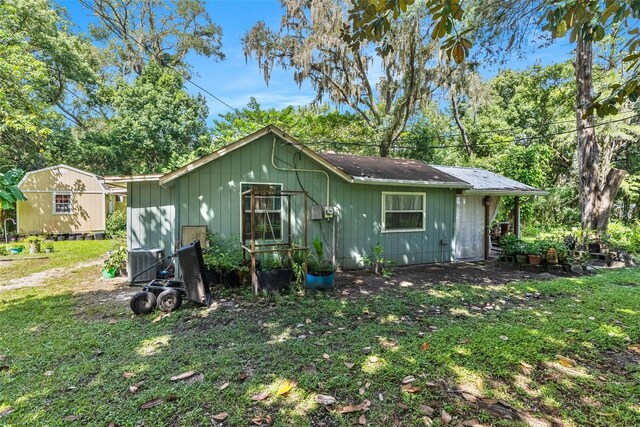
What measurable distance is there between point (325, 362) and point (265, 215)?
4410mm

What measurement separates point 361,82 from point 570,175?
43.7ft

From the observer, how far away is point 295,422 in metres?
2.32

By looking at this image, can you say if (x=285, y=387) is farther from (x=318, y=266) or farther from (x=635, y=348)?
(x=318, y=266)

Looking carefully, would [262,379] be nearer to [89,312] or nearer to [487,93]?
[89,312]

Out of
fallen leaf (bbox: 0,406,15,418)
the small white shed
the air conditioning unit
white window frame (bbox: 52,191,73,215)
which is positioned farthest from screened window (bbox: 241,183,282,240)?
white window frame (bbox: 52,191,73,215)

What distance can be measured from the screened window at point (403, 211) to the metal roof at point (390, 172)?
0.52 meters

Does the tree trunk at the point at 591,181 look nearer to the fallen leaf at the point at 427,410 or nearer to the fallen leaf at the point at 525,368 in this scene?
the fallen leaf at the point at 525,368

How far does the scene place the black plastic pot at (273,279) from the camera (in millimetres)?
5801

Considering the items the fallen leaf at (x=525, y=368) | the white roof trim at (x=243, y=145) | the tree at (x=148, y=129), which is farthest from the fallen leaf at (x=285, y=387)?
the tree at (x=148, y=129)

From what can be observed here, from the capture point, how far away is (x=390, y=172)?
29.5ft

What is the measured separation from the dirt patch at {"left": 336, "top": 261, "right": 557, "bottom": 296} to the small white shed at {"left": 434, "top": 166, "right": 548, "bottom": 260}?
1211mm

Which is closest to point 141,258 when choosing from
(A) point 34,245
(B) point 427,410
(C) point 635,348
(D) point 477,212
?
(B) point 427,410

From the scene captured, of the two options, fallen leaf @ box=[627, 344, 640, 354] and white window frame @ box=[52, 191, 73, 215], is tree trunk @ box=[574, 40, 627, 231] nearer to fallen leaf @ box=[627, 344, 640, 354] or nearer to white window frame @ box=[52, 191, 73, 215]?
fallen leaf @ box=[627, 344, 640, 354]

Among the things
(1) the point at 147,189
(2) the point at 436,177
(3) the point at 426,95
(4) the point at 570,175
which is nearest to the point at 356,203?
(2) the point at 436,177
